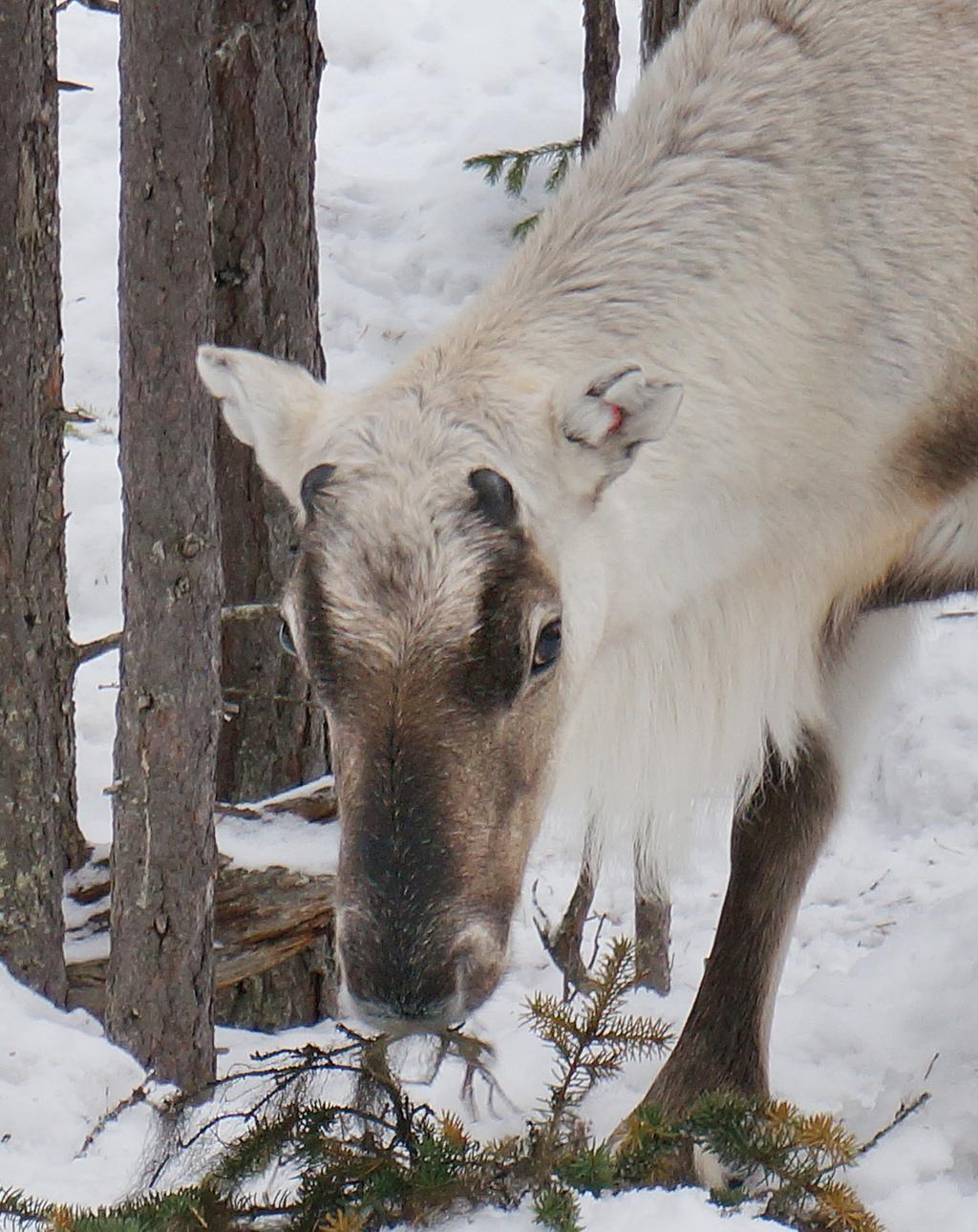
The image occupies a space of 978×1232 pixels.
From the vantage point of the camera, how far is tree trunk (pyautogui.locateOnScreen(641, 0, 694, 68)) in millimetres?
4730

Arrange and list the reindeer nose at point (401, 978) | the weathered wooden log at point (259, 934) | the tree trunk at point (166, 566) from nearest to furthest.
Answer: the reindeer nose at point (401, 978), the tree trunk at point (166, 566), the weathered wooden log at point (259, 934)

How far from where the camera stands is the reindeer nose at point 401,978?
230 cm

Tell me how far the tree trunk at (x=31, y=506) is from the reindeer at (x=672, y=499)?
1072mm

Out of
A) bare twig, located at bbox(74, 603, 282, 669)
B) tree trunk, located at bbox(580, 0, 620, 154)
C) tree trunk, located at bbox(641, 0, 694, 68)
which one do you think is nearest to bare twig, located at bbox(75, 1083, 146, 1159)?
bare twig, located at bbox(74, 603, 282, 669)

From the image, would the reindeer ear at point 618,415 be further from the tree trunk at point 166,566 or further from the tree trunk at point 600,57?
the tree trunk at point 600,57

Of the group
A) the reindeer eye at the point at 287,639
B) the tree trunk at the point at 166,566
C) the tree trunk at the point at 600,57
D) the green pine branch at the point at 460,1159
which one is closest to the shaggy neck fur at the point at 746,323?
the reindeer eye at the point at 287,639

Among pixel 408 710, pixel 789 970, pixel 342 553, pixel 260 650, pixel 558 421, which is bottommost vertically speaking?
pixel 789 970

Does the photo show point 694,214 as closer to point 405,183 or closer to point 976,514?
point 976,514

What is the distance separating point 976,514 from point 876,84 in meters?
0.79

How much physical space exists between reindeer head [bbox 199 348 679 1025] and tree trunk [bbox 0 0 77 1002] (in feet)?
4.42

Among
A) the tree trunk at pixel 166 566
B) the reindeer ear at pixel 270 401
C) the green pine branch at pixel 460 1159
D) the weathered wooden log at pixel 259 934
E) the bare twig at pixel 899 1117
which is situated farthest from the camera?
the weathered wooden log at pixel 259 934

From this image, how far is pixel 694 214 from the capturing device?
9.97 feet

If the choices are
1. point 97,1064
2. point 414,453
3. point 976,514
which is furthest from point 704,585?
point 97,1064

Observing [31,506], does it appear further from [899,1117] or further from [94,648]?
[899,1117]
